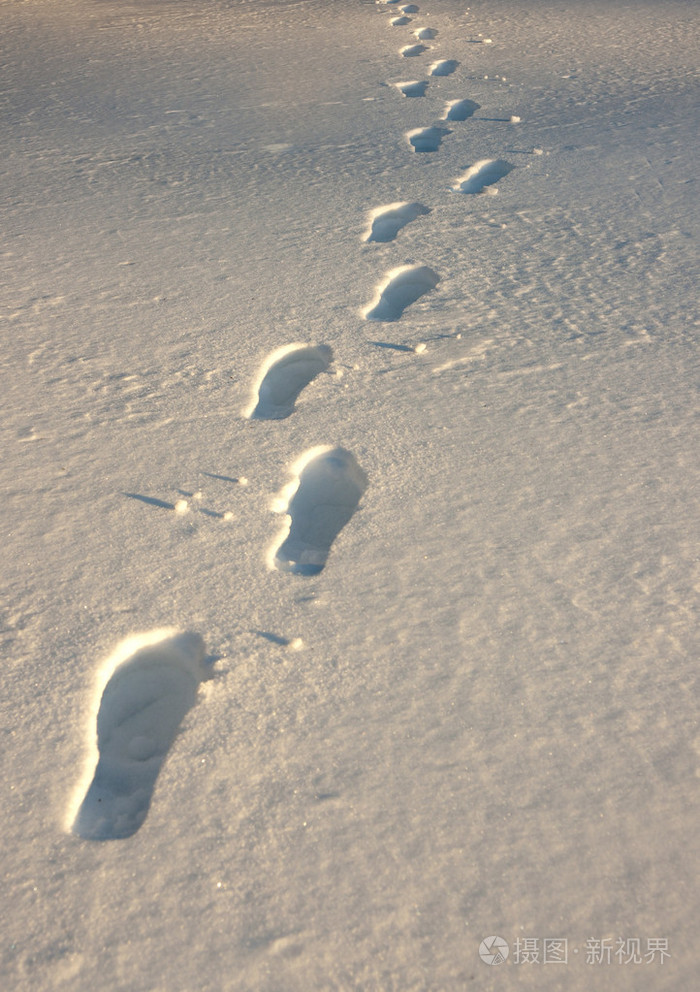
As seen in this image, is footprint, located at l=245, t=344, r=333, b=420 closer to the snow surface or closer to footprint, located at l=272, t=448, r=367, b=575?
the snow surface

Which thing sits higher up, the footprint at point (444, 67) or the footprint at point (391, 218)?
the footprint at point (444, 67)

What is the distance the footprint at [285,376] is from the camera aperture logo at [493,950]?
40.9 inches

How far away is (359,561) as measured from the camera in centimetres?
139

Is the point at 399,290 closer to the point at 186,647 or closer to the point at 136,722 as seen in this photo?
the point at 186,647

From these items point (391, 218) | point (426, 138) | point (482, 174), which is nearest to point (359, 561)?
point (391, 218)

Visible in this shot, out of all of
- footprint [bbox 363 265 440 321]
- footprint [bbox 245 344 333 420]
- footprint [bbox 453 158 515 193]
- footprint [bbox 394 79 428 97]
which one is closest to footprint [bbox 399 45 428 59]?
footprint [bbox 394 79 428 97]

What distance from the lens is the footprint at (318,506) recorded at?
1.41 meters

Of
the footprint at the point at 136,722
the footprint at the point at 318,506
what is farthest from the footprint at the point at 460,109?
the footprint at the point at 136,722

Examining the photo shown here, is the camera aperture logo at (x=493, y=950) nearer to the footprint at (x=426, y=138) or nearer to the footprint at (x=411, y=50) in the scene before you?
the footprint at (x=426, y=138)

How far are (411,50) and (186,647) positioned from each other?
3.61 metres

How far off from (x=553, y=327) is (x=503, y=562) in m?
0.82

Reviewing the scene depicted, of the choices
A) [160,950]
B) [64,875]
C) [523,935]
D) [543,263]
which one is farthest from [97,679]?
[543,263]

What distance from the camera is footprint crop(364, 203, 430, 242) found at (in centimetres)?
240

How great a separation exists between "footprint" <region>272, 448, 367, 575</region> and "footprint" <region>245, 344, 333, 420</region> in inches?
6.6
